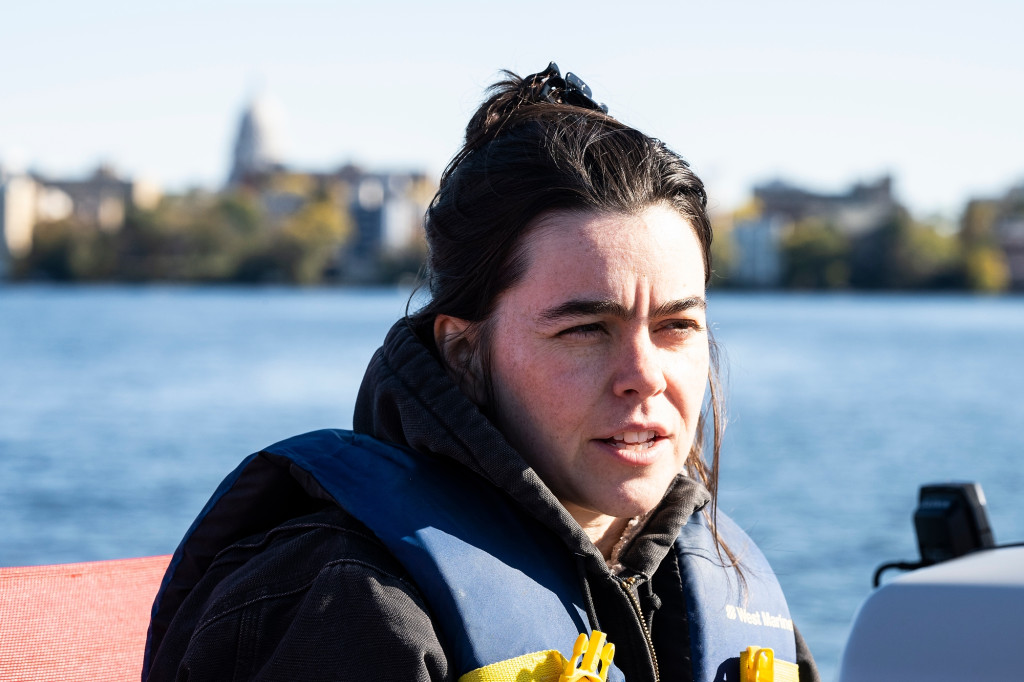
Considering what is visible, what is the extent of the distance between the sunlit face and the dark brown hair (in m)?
0.02

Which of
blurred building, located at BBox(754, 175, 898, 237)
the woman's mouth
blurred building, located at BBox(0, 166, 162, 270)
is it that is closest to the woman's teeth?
the woman's mouth

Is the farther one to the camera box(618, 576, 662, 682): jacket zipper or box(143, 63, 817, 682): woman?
box(618, 576, 662, 682): jacket zipper

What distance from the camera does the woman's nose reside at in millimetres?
1556

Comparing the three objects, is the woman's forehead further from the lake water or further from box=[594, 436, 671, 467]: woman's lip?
the lake water

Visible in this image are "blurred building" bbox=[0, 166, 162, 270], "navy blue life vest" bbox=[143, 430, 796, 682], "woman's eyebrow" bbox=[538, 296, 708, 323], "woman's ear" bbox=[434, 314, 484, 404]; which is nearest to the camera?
"navy blue life vest" bbox=[143, 430, 796, 682]

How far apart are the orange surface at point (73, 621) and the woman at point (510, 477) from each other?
0.47 metres

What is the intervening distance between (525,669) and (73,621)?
88 cm

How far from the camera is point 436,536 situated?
1460 mm

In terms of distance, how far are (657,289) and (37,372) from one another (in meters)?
30.4

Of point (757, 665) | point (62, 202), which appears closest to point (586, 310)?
point (757, 665)

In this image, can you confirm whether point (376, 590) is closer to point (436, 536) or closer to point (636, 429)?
point (436, 536)

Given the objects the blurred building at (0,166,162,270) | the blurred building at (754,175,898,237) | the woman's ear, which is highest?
the woman's ear

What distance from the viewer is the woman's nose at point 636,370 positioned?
156 centimetres

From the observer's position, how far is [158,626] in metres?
1.52
